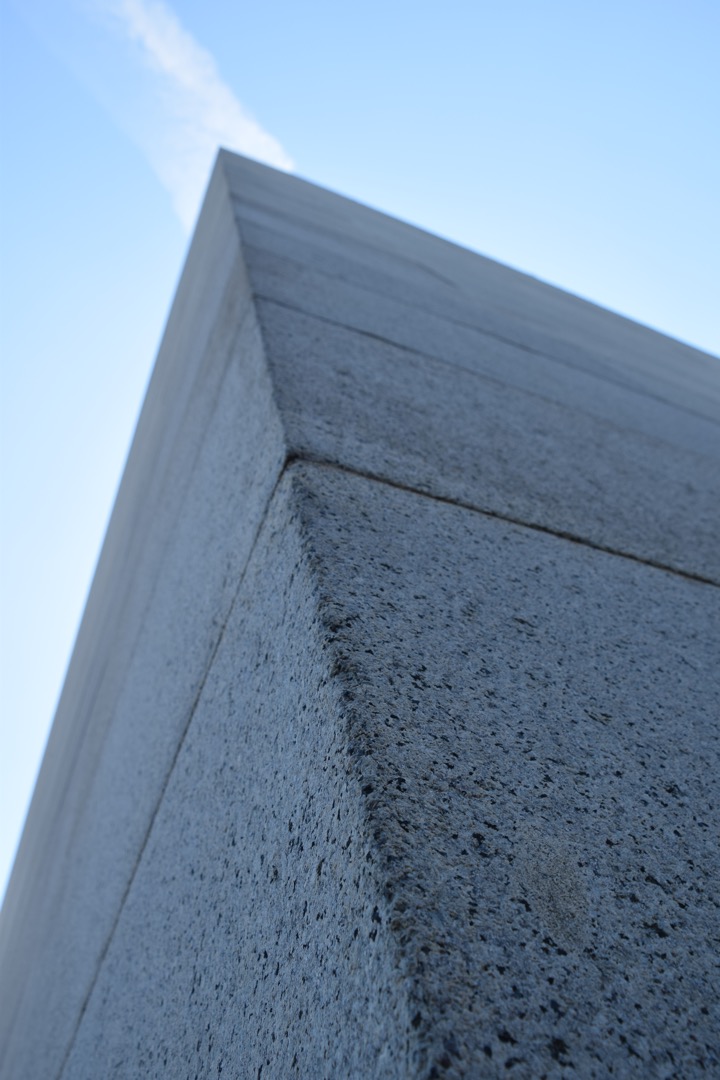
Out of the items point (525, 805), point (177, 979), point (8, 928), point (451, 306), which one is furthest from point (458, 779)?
point (8, 928)

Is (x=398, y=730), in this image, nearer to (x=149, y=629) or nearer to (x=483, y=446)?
(x=483, y=446)

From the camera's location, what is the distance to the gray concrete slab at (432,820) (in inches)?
35.9

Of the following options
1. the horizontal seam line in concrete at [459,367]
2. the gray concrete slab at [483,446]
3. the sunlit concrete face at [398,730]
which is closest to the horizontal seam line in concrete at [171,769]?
the sunlit concrete face at [398,730]

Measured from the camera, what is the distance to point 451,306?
3715mm

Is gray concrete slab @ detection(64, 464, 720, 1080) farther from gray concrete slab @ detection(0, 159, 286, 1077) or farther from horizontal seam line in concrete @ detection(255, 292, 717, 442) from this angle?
horizontal seam line in concrete @ detection(255, 292, 717, 442)

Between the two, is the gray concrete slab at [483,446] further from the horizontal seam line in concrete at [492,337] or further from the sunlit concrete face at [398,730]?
the horizontal seam line in concrete at [492,337]

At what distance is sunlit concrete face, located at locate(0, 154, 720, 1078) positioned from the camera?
95 centimetres

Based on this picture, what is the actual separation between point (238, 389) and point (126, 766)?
1.32 meters

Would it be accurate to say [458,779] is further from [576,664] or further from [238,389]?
[238,389]

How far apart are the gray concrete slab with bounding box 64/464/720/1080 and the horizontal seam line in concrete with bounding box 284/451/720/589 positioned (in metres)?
0.03

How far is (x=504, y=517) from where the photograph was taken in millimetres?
1938

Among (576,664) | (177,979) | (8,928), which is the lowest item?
(8,928)

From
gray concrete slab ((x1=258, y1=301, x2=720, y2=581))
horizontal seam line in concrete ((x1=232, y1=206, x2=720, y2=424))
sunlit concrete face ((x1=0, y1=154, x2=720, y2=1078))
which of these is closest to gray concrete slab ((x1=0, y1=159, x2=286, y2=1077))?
sunlit concrete face ((x1=0, y1=154, x2=720, y2=1078))

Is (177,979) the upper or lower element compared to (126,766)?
lower
